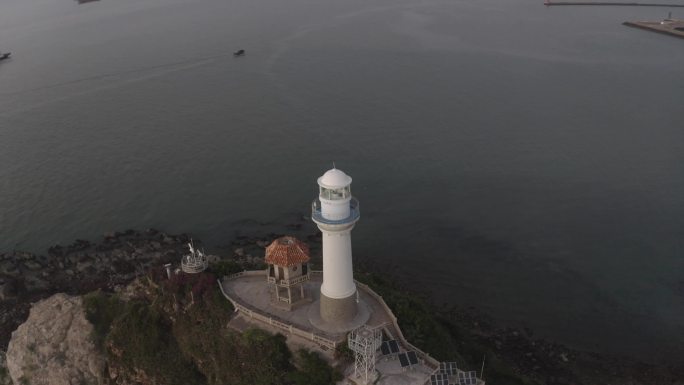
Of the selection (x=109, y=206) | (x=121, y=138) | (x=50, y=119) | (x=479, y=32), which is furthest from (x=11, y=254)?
(x=479, y=32)

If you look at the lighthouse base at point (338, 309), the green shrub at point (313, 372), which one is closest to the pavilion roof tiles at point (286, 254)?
the lighthouse base at point (338, 309)

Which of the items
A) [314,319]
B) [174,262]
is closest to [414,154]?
[174,262]

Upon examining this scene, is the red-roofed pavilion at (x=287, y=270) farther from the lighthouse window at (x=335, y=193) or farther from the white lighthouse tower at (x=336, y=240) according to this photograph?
the lighthouse window at (x=335, y=193)

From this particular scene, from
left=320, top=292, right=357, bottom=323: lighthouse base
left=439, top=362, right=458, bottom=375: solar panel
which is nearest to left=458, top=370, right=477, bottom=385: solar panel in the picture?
left=439, top=362, right=458, bottom=375: solar panel

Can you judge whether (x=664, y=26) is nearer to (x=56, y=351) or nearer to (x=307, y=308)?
(x=307, y=308)

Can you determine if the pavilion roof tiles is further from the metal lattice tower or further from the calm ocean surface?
the calm ocean surface

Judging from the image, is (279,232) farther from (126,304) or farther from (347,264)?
(347,264)
